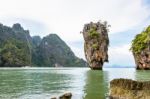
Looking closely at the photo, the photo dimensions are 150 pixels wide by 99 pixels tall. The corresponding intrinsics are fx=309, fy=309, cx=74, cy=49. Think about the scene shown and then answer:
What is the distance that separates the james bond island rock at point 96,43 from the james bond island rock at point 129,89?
87.5 meters

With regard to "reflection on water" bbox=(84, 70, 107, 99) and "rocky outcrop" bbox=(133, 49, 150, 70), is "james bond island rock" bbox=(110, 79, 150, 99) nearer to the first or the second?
"reflection on water" bbox=(84, 70, 107, 99)

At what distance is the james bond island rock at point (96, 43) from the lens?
368 feet

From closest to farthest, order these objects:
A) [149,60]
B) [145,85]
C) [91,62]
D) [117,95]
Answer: [145,85] < [117,95] < [149,60] < [91,62]

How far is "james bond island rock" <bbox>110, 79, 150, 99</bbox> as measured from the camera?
2208 cm

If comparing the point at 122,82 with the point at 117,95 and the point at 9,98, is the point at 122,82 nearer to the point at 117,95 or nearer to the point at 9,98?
the point at 117,95

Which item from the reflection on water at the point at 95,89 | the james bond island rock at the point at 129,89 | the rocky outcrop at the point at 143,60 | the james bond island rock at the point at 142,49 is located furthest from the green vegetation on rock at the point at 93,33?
the james bond island rock at the point at 129,89

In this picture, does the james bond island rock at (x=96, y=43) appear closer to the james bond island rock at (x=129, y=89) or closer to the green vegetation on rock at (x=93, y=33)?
the green vegetation on rock at (x=93, y=33)

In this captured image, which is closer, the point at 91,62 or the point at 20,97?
the point at 20,97

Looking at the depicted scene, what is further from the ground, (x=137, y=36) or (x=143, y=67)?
(x=137, y=36)

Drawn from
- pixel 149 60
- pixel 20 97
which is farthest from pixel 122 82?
pixel 149 60

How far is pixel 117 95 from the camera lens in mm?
23969

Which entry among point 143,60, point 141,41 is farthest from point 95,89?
point 141,41

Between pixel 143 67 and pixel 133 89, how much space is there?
286 ft

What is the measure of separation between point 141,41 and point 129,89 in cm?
8952
